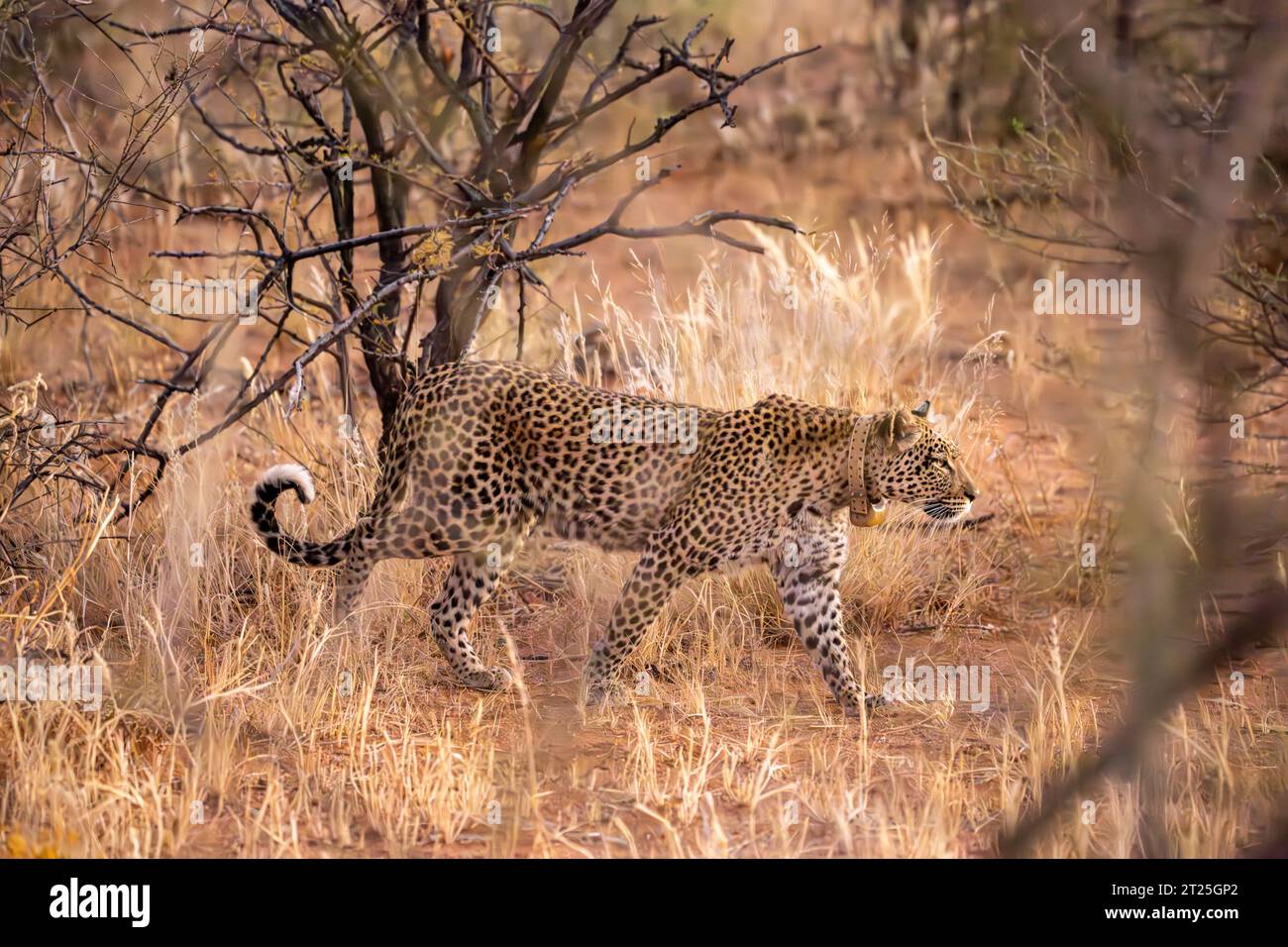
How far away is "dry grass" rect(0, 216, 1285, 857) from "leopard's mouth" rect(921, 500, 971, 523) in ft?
1.33

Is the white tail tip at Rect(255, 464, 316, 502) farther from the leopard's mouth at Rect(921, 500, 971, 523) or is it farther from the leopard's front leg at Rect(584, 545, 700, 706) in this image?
the leopard's mouth at Rect(921, 500, 971, 523)

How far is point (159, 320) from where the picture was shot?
1003 centimetres

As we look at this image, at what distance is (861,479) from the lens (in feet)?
17.5

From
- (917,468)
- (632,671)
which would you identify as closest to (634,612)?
(632,671)

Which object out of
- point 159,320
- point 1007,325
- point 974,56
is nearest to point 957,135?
point 974,56

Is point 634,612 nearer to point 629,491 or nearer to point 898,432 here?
point 629,491

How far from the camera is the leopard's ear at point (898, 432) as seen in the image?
17.6 feet

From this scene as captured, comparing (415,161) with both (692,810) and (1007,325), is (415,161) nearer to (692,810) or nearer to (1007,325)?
(692,810)

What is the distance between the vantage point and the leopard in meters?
5.30

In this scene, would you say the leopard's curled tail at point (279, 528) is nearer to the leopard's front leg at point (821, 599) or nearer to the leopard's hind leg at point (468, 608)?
the leopard's hind leg at point (468, 608)

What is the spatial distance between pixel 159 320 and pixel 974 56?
26.1 ft

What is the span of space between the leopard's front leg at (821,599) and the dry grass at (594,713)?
0.14 m

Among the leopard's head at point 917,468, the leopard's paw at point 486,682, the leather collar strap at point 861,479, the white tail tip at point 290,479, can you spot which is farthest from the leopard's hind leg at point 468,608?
the leopard's head at point 917,468

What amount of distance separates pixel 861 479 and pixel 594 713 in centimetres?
134
